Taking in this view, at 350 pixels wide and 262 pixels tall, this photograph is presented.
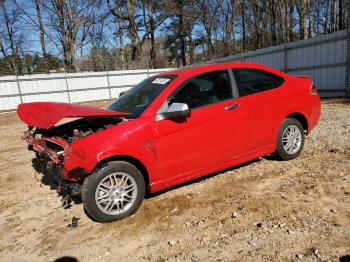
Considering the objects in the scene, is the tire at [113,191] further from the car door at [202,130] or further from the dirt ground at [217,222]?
the car door at [202,130]

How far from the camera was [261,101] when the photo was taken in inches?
186

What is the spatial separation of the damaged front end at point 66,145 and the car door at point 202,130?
2.30 feet

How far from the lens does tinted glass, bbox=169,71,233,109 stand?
422 centimetres

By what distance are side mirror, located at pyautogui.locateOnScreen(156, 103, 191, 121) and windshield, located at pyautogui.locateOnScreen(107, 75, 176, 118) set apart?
0.88 ft

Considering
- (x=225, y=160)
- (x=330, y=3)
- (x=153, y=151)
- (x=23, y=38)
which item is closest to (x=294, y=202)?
(x=225, y=160)

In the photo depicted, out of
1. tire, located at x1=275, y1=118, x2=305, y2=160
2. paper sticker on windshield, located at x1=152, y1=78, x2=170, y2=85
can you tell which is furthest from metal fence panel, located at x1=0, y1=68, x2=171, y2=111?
tire, located at x1=275, y1=118, x2=305, y2=160

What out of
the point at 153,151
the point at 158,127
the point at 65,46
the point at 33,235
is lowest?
the point at 33,235

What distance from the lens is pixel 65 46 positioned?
30109mm

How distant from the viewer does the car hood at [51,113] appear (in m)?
3.98

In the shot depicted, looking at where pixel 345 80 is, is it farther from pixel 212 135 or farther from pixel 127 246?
pixel 127 246

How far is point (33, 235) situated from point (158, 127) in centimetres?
195

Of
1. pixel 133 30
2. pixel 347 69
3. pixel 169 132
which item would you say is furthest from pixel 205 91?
pixel 133 30

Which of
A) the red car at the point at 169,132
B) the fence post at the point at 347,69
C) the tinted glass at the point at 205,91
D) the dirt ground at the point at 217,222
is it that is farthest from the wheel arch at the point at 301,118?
the fence post at the point at 347,69

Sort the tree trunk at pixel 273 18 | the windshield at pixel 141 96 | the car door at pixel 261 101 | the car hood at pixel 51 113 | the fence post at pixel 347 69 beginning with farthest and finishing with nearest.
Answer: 1. the tree trunk at pixel 273 18
2. the fence post at pixel 347 69
3. the car door at pixel 261 101
4. the windshield at pixel 141 96
5. the car hood at pixel 51 113
